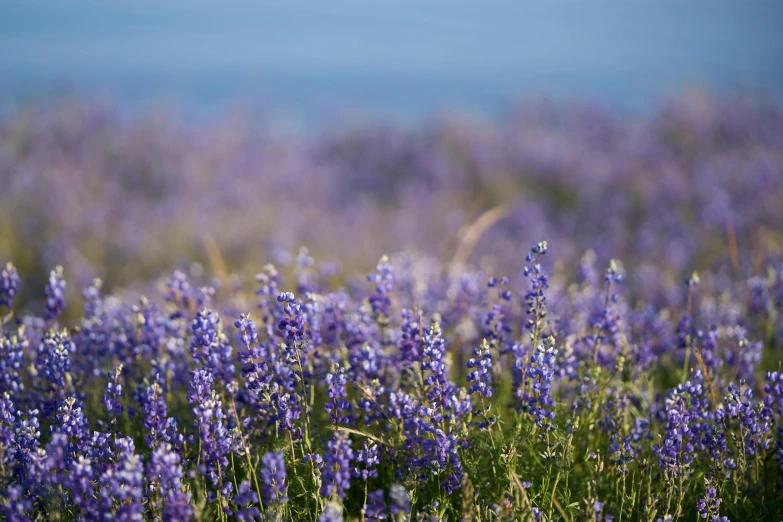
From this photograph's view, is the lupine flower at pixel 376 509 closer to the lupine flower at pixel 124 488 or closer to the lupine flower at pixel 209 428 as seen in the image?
the lupine flower at pixel 209 428

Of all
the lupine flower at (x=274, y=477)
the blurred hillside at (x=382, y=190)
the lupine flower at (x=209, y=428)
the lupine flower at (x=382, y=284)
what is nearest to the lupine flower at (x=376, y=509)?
the lupine flower at (x=274, y=477)

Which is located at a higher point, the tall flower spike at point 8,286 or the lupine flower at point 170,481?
the tall flower spike at point 8,286

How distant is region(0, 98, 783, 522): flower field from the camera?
7.11 ft

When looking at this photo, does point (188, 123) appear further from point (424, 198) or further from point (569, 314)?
point (569, 314)

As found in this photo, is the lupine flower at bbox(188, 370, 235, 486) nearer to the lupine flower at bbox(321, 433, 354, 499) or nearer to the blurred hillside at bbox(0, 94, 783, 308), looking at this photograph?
the lupine flower at bbox(321, 433, 354, 499)

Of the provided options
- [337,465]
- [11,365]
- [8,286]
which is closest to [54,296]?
[8,286]

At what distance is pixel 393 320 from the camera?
357 cm

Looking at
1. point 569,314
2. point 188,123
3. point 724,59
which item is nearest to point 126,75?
point 188,123


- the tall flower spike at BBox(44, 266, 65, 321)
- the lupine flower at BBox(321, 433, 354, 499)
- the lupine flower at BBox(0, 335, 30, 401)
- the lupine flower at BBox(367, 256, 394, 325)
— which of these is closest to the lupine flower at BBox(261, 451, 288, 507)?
the lupine flower at BBox(321, 433, 354, 499)

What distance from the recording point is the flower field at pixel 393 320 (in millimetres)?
2166

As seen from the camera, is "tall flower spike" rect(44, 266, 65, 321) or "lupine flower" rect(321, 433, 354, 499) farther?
"tall flower spike" rect(44, 266, 65, 321)

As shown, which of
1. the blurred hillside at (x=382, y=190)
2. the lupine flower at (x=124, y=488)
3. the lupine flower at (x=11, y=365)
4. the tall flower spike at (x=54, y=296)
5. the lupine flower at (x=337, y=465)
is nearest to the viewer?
the lupine flower at (x=124, y=488)

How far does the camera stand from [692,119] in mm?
10586

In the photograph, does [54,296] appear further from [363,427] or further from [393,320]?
[393,320]
